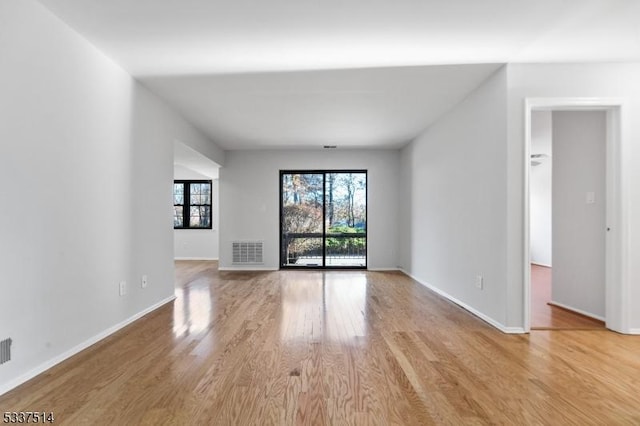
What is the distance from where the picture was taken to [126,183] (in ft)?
10.6

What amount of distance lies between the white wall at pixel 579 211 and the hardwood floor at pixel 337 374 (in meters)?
0.71

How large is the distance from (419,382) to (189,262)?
7023 millimetres

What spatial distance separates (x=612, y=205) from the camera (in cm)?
302

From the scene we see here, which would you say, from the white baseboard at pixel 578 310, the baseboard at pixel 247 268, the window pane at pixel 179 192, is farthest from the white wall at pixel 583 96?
the window pane at pixel 179 192

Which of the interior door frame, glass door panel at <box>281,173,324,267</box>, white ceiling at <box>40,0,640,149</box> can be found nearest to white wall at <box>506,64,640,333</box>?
the interior door frame

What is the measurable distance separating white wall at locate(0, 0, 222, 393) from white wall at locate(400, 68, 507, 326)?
11.6ft

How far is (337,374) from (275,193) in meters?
5.00

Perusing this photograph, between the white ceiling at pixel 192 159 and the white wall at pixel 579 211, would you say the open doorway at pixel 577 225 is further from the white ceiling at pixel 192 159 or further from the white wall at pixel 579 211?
the white ceiling at pixel 192 159

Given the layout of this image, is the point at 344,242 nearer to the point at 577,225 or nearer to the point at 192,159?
the point at 192,159

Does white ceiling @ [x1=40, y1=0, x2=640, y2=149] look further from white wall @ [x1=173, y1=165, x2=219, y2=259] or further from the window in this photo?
white wall @ [x1=173, y1=165, x2=219, y2=259]

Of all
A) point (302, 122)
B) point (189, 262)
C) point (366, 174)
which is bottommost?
point (189, 262)

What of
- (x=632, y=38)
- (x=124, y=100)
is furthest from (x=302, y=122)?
(x=632, y=38)

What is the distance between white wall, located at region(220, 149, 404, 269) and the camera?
681cm

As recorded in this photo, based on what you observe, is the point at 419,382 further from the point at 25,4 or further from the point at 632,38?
the point at 25,4
